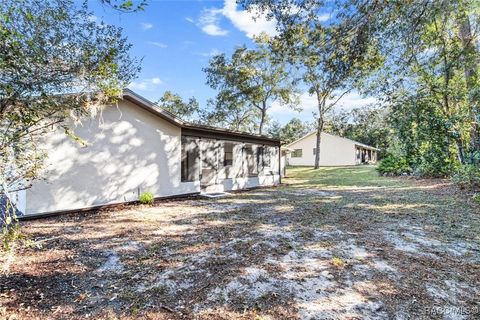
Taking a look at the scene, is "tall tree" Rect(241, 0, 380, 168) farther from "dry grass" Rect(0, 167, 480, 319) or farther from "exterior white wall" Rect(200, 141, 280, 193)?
"exterior white wall" Rect(200, 141, 280, 193)

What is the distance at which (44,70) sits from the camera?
3840 mm

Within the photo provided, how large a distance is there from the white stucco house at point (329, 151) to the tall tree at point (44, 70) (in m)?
30.1

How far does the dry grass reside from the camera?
2.88 meters

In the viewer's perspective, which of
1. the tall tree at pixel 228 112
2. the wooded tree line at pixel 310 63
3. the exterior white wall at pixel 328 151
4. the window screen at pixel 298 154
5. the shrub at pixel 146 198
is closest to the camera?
the wooded tree line at pixel 310 63

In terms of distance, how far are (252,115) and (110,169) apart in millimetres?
22263

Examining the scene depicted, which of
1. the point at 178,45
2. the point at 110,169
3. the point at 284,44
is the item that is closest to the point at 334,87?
the point at 284,44

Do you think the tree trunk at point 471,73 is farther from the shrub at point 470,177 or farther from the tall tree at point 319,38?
the tall tree at point 319,38

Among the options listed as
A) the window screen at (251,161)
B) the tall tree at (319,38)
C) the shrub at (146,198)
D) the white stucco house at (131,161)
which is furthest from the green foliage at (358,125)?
the shrub at (146,198)

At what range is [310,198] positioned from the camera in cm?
1011

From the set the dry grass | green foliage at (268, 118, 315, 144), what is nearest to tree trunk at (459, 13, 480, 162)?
the dry grass

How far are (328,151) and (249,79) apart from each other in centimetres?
1809

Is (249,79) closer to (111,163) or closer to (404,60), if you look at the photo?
(404,60)

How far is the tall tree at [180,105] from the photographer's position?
29953mm

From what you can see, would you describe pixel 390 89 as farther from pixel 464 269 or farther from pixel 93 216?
pixel 93 216
